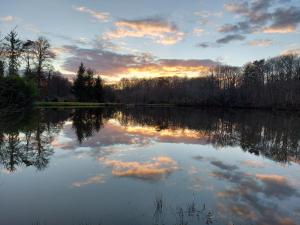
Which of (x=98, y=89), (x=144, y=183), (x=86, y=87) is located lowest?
(x=144, y=183)

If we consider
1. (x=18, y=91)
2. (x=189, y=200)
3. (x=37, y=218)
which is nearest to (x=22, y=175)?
(x=37, y=218)

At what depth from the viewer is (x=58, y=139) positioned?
16.8 metres

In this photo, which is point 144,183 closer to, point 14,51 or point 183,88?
point 14,51

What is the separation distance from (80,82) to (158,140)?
54701 millimetres

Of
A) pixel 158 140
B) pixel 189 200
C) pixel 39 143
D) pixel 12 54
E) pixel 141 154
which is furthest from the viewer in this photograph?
pixel 12 54

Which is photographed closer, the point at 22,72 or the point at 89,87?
the point at 22,72

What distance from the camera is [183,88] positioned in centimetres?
10700

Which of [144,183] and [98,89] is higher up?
[98,89]

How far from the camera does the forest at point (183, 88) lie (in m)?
43.5

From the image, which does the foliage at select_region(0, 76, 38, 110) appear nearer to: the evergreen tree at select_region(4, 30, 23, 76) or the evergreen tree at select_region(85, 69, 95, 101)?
the evergreen tree at select_region(4, 30, 23, 76)

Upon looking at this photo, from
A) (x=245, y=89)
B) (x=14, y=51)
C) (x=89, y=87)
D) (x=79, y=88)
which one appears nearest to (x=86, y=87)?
(x=89, y=87)

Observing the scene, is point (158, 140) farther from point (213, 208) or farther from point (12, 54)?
point (12, 54)

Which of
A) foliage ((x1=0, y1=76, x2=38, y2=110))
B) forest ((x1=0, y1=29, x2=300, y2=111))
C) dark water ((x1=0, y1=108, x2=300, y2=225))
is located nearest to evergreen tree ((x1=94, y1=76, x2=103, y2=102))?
forest ((x1=0, y1=29, x2=300, y2=111))

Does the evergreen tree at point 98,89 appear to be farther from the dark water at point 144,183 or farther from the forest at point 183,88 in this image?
the dark water at point 144,183
